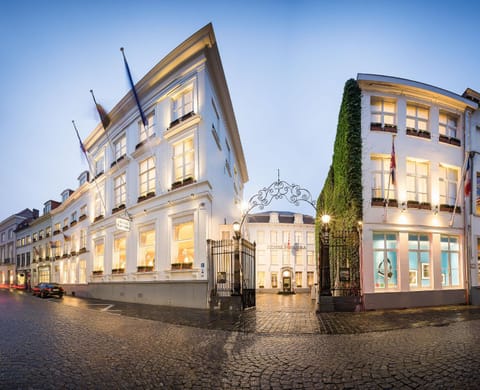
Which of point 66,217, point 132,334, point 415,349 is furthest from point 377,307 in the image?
point 66,217

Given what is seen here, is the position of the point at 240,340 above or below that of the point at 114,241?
below

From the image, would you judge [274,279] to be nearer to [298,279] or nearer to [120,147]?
[298,279]

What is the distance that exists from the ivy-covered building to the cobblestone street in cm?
548

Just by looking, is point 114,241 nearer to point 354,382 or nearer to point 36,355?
point 36,355

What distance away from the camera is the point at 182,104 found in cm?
1719

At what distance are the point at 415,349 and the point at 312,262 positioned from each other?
Result: 37548 millimetres

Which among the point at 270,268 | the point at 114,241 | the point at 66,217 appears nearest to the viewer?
the point at 114,241

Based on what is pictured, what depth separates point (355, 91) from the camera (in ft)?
49.0

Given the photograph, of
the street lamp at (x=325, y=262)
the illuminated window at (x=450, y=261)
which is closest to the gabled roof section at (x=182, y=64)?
the street lamp at (x=325, y=262)

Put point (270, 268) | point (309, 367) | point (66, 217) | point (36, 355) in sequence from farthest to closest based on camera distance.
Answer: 1. point (270, 268)
2. point (66, 217)
3. point (36, 355)
4. point (309, 367)

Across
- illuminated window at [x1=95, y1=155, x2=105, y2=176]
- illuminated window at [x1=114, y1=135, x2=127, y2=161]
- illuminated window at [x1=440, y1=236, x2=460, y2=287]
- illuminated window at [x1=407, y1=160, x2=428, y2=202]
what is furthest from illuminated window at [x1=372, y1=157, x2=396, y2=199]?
illuminated window at [x1=95, y1=155, x2=105, y2=176]

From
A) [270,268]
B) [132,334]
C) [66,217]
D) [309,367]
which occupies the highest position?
[66,217]

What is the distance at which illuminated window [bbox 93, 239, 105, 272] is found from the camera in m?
23.0

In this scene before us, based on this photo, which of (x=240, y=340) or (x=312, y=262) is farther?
(x=312, y=262)
